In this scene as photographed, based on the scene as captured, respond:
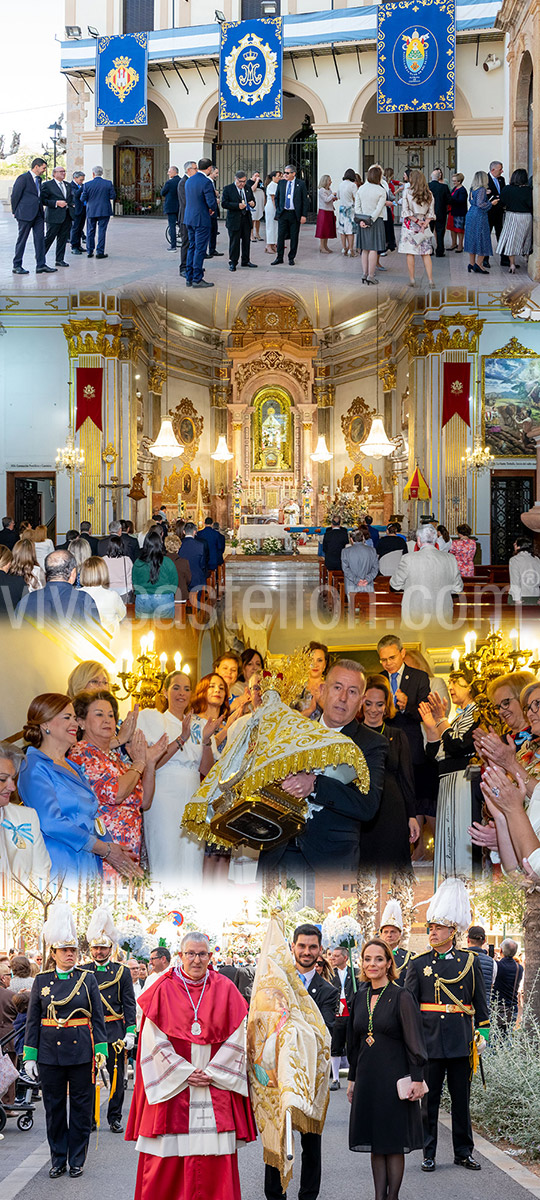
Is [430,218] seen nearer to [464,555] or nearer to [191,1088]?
[464,555]

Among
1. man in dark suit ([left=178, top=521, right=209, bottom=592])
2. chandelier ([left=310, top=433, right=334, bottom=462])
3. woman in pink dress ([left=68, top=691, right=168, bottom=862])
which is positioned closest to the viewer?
woman in pink dress ([left=68, top=691, right=168, bottom=862])

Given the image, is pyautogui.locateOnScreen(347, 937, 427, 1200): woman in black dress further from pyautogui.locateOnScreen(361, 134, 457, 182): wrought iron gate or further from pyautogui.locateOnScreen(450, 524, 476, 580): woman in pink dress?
pyautogui.locateOnScreen(361, 134, 457, 182): wrought iron gate

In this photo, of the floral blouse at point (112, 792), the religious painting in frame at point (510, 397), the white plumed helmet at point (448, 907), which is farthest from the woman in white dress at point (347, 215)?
the white plumed helmet at point (448, 907)

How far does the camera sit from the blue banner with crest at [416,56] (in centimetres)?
1550

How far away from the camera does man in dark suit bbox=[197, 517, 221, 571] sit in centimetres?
1138

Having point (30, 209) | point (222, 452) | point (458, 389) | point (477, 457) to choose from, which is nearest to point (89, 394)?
point (222, 452)

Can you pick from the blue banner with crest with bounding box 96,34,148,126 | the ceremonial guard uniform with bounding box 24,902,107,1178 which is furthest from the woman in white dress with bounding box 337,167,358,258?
the ceremonial guard uniform with bounding box 24,902,107,1178

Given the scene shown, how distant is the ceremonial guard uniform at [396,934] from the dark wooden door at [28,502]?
12.8 metres

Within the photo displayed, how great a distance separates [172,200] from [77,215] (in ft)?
3.78

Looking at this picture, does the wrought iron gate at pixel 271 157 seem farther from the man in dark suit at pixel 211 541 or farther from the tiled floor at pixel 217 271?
the man in dark suit at pixel 211 541

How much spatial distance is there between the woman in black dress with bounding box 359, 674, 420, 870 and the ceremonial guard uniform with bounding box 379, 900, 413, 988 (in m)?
0.29

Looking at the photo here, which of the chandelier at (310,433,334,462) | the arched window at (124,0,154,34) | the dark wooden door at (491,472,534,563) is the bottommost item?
the dark wooden door at (491,472,534,563)

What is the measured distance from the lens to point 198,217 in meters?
13.2

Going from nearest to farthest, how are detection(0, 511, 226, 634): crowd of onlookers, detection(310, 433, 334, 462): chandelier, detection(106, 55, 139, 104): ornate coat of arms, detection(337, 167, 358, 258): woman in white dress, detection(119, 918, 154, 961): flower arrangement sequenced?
detection(0, 511, 226, 634): crowd of onlookers → detection(119, 918, 154, 961): flower arrangement → detection(337, 167, 358, 258): woman in white dress → detection(106, 55, 139, 104): ornate coat of arms → detection(310, 433, 334, 462): chandelier
